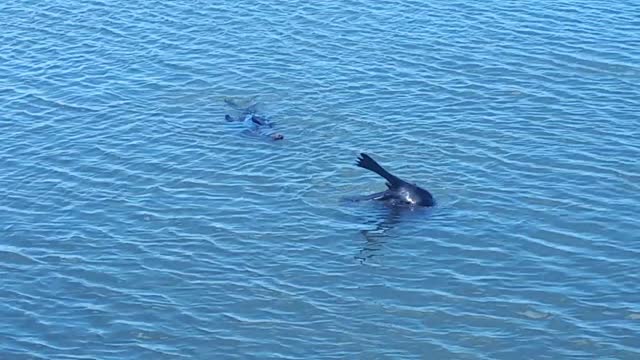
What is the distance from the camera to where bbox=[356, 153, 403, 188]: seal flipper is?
2370 cm

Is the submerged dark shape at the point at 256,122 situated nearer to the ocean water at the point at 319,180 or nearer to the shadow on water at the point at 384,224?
the ocean water at the point at 319,180

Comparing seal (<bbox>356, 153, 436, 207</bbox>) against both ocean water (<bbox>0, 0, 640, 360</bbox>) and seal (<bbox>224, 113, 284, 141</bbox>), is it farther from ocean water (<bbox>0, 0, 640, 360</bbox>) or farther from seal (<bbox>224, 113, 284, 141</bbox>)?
seal (<bbox>224, 113, 284, 141</bbox>)

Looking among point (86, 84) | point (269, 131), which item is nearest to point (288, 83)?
point (269, 131)

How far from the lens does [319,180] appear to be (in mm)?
25188

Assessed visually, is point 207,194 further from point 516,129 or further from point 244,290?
point 516,129

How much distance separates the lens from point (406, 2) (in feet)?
116

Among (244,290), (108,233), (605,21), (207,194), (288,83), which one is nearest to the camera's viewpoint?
(244,290)

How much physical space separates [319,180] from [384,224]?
2.28 meters

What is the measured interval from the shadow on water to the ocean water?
5cm

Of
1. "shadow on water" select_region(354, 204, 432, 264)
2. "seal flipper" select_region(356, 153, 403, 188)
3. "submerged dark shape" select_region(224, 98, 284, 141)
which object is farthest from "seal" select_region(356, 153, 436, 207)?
"submerged dark shape" select_region(224, 98, 284, 141)

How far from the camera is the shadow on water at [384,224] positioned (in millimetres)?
22406

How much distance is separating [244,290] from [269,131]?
6956 millimetres

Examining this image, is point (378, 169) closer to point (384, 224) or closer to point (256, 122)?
point (384, 224)

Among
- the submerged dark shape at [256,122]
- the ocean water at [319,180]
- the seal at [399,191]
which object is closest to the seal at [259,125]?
the submerged dark shape at [256,122]
